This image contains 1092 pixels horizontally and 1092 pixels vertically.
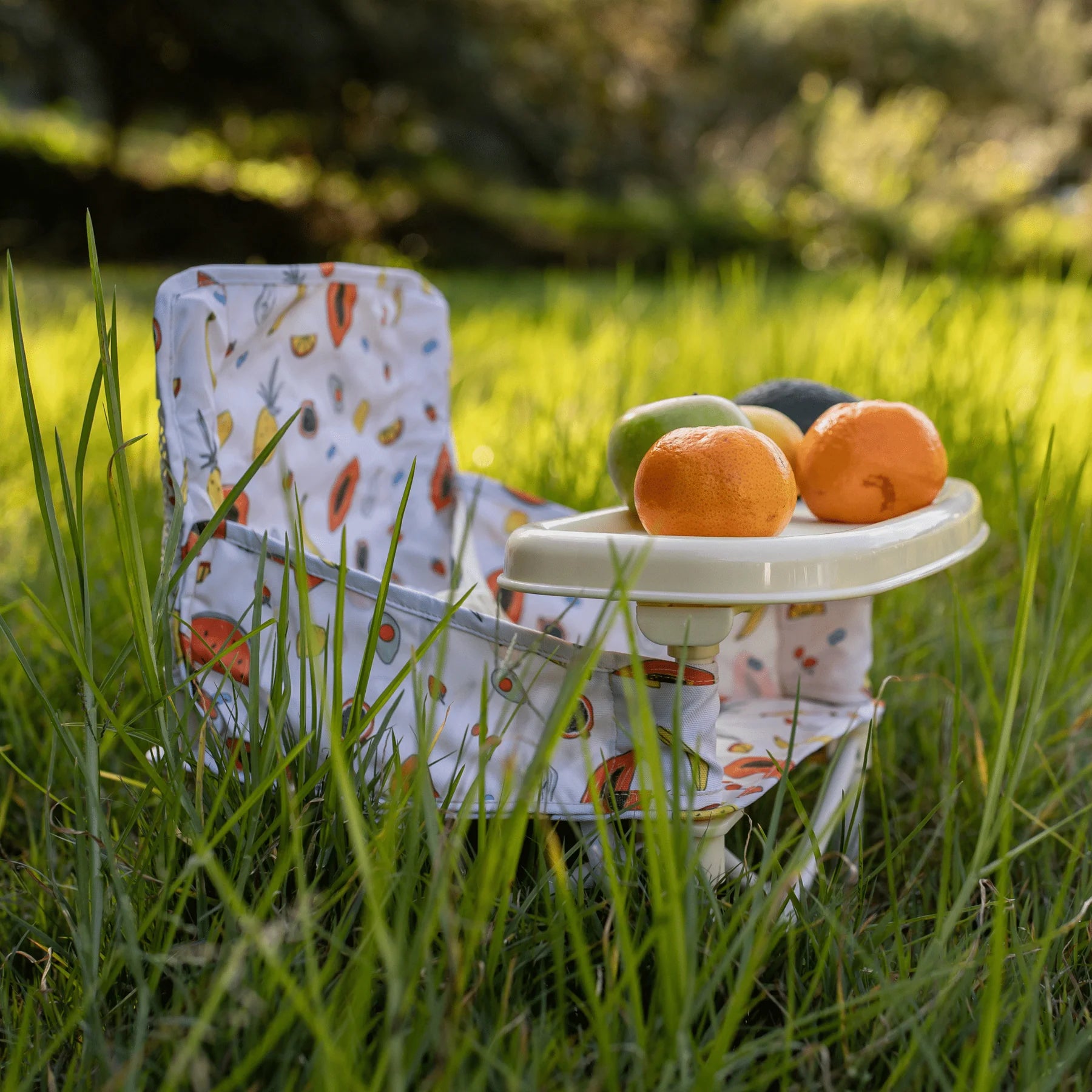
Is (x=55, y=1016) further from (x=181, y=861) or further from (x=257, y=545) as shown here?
(x=257, y=545)

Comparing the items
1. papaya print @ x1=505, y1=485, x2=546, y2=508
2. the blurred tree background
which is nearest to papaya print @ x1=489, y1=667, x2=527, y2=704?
papaya print @ x1=505, y1=485, x2=546, y2=508

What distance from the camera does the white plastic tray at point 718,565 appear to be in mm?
700

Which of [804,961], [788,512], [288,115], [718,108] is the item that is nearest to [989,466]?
[788,512]

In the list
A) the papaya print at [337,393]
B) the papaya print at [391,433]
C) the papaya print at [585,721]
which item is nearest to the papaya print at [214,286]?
the papaya print at [337,393]

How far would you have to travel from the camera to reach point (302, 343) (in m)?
1.18

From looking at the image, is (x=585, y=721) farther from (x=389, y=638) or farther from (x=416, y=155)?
(x=416, y=155)

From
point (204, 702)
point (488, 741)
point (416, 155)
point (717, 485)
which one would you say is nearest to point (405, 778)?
point (488, 741)

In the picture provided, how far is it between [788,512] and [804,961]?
1.11ft

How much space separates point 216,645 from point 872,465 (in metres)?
0.60

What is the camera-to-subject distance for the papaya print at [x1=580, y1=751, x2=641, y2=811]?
785 mm

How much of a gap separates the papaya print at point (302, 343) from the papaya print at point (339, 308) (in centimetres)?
3

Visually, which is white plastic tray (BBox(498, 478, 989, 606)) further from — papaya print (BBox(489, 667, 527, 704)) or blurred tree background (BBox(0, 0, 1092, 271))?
blurred tree background (BBox(0, 0, 1092, 271))

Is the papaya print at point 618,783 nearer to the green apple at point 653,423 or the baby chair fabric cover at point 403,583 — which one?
the baby chair fabric cover at point 403,583

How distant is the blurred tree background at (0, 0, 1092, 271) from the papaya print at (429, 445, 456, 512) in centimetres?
480
